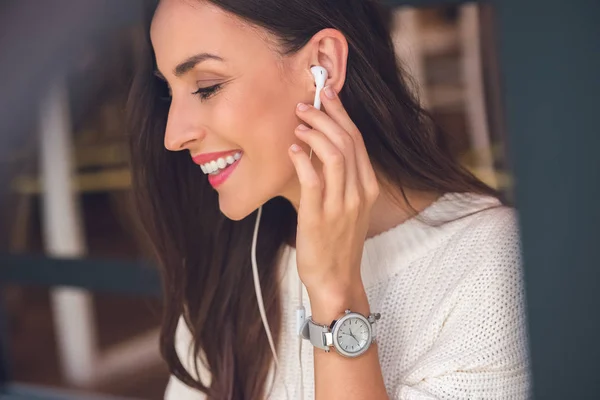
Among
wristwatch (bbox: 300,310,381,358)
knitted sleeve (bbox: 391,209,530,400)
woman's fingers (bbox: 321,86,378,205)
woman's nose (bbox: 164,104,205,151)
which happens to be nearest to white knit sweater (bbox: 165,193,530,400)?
knitted sleeve (bbox: 391,209,530,400)

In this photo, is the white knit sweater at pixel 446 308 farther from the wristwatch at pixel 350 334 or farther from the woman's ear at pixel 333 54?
the woman's ear at pixel 333 54

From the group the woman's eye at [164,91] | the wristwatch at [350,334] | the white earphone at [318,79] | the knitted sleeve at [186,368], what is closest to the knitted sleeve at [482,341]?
the wristwatch at [350,334]

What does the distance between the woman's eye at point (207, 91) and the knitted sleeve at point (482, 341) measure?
1.63ft

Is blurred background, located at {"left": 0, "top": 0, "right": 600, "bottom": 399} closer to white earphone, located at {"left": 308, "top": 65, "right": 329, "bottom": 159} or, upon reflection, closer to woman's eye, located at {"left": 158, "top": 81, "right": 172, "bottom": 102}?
woman's eye, located at {"left": 158, "top": 81, "right": 172, "bottom": 102}

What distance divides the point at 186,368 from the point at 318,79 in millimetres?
713

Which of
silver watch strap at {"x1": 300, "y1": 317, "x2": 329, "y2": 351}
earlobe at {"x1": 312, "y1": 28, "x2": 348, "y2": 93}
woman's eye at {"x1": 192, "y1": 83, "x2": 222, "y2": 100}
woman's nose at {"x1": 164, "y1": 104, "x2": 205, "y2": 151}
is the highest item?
earlobe at {"x1": 312, "y1": 28, "x2": 348, "y2": 93}

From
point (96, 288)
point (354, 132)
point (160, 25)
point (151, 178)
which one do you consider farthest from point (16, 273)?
point (354, 132)

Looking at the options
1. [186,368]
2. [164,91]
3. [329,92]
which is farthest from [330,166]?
[186,368]

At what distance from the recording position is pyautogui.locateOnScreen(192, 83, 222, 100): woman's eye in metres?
1.15

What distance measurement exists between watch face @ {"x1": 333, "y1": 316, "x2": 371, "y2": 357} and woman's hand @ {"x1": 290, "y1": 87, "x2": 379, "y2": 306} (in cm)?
5

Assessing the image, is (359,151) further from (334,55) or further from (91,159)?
(91,159)

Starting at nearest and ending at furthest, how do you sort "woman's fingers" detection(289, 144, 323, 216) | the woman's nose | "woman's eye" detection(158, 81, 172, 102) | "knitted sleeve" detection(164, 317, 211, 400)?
"woman's fingers" detection(289, 144, 323, 216) → the woman's nose → "woman's eye" detection(158, 81, 172, 102) → "knitted sleeve" detection(164, 317, 211, 400)

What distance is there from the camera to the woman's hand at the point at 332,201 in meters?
1.06

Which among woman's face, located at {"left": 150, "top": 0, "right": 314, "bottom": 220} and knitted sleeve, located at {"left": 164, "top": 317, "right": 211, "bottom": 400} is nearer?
woman's face, located at {"left": 150, "top": 0, "right": 314, "bottom": 220}
